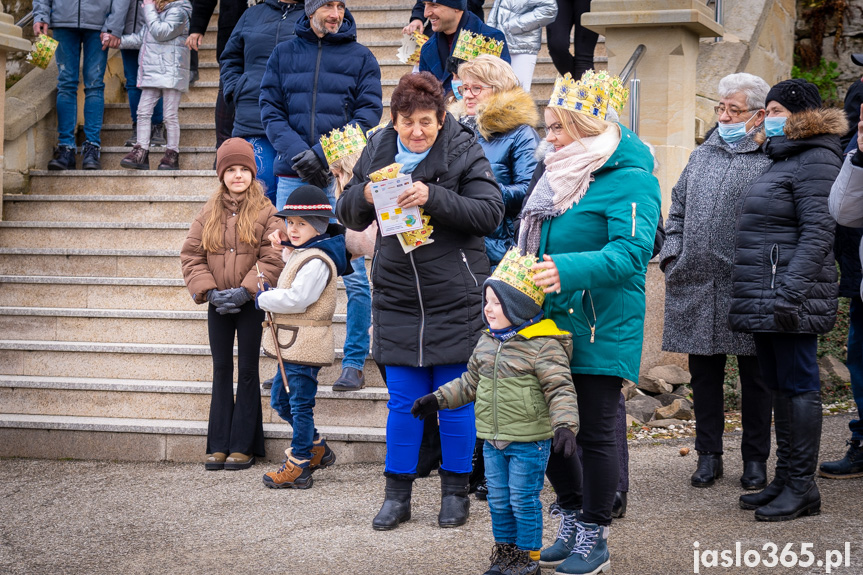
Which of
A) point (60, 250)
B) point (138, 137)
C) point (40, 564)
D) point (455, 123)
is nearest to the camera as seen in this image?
point (40, 564)

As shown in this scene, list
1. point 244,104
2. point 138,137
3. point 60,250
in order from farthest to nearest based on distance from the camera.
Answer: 1. point 138,137
2. point 60,250
3. point 244,104

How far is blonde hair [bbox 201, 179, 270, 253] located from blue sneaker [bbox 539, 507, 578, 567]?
2731 millimetres

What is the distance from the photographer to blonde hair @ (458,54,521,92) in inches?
220

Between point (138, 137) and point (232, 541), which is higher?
point (138, 137)

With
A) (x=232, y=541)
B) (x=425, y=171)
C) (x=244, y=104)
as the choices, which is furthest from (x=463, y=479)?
(x=244, y=104)

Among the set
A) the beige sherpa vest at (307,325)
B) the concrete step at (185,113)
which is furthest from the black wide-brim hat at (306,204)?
the concrete step at (185,113)

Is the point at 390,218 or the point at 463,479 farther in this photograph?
the point at 463,479

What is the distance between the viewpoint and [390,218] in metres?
4.72

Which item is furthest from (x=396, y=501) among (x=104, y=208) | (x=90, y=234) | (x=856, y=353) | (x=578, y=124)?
(x=104, y=208)

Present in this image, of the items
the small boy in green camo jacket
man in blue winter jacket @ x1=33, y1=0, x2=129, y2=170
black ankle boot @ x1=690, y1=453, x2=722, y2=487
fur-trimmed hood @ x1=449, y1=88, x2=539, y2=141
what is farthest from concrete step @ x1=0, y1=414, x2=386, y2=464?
man in blue winter jacket @ x1=33, y1=0, x2=129, y2=170

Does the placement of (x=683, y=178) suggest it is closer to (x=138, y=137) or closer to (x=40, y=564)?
(x=40, y=564)

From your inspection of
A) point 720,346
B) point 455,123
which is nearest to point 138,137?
point 455,123

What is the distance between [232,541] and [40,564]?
0.85 meters

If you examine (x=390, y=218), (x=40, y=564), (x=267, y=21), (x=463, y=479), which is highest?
(x=267, y=21)
